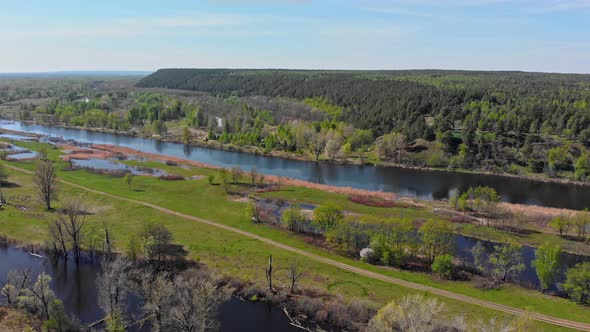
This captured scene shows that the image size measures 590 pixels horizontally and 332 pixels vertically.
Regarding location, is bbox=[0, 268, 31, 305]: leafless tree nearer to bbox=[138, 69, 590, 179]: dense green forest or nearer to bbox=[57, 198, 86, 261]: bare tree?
bbox=[57, 198, 86, 261]: bare tree

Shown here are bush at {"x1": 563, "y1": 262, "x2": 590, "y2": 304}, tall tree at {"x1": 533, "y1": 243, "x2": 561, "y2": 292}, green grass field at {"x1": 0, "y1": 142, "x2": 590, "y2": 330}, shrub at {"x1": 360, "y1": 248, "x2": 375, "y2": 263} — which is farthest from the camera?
shrub at {"x1": 360, "y1": 248, "x2": 375, "y2": 263}

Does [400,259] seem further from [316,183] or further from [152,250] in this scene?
[316,183]

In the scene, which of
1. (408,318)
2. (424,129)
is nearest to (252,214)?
(408,318)

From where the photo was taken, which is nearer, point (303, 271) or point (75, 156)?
point (303, 271)

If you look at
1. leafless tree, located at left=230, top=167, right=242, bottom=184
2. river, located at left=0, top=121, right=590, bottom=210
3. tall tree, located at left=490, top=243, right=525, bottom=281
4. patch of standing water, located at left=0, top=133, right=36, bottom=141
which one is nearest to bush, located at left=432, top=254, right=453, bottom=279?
tall tree, located at left=490, top=243, right=525, bottom=281

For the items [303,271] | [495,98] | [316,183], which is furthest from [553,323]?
[495,98]

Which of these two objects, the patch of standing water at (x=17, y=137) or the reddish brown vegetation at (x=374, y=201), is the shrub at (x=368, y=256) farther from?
the patch of standing water at (x=17, y=137)
